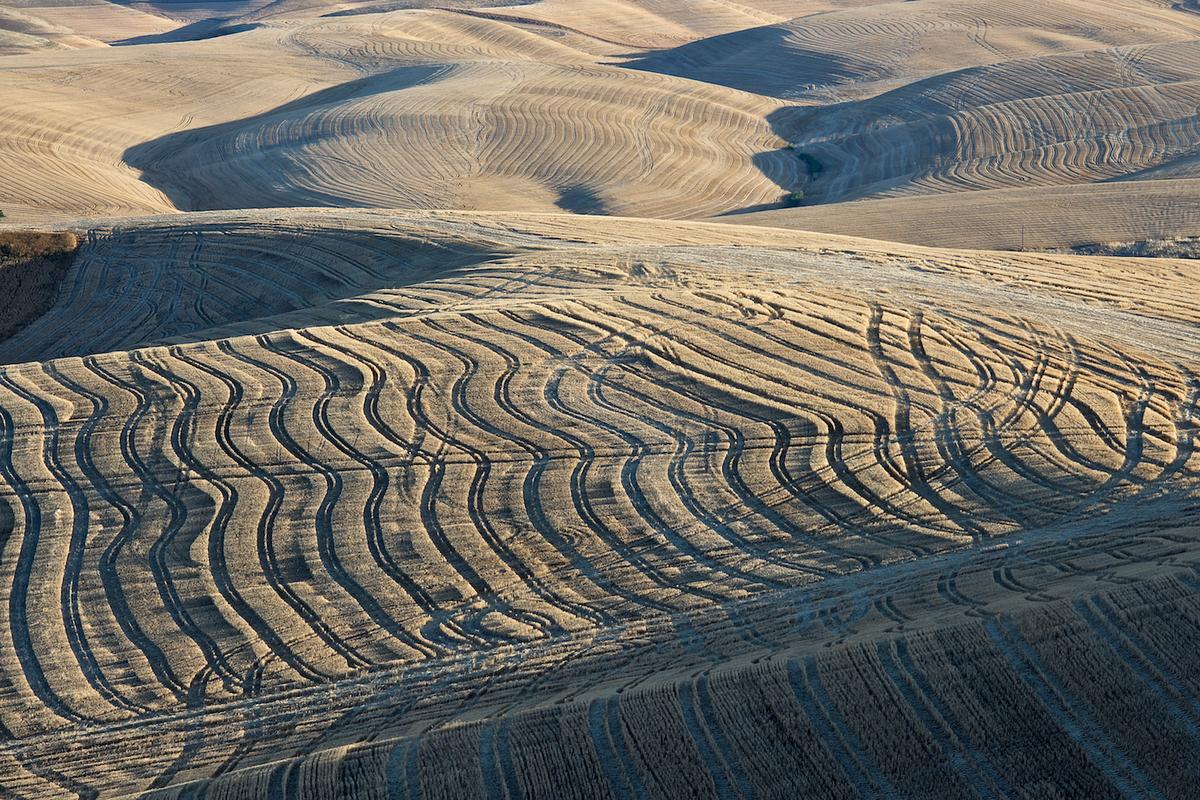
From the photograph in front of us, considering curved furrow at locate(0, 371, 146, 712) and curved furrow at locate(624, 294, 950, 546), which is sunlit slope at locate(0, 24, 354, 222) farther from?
curved furrow at locate(624, 294, 950, 546)

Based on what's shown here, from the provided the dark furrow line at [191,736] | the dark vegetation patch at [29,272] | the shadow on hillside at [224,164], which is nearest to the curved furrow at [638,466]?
the dark furrow line at [191,736]

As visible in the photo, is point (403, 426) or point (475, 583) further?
point (403, 426)

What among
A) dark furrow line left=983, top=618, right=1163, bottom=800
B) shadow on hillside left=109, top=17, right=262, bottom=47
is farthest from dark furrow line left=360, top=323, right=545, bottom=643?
shadow on hillside left=109, top=17, right=262, bottom=47

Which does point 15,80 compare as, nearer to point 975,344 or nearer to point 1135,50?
point 975,344

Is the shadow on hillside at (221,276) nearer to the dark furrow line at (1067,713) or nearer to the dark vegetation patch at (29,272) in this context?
the dark vegetation patch at (29,272)

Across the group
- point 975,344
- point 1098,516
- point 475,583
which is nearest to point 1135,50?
point 975,344

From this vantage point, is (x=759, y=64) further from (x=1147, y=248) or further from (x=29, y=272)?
(x=29, y=272)
